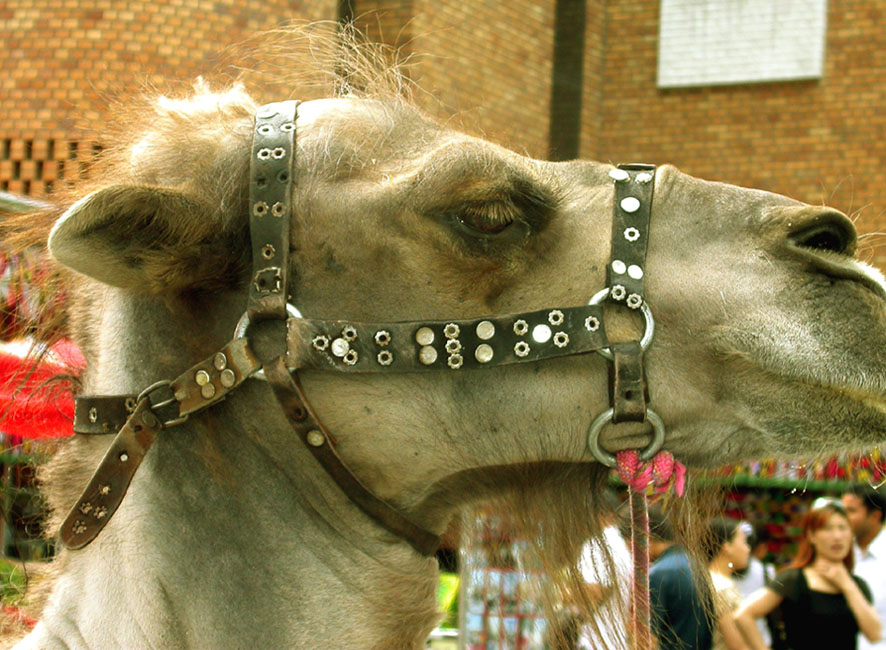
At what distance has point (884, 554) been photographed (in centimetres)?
614

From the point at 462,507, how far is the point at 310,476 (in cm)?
37

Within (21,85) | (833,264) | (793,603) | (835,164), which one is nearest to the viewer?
(833,264)

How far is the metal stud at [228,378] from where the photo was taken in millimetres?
2285

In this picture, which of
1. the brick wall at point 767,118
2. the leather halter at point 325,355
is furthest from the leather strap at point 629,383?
the brick wall at point 767,118

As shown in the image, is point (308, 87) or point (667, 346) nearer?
point (667, 346)

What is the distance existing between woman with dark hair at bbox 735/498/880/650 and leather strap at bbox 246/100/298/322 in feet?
13.5

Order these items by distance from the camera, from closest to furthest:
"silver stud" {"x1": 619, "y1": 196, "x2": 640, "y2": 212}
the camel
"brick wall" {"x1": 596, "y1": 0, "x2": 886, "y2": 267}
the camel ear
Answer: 1. the camel ear
2. the camel
3. "silver stud" {"x1": 619, "y1": 196, "x2": 640, "y2": 212}
4. "brick wall" {"x1": 596, "y1": 0, "x2": 886, "y2": 267}

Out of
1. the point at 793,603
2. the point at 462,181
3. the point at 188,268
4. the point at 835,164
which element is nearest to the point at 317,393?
the point at 188,268

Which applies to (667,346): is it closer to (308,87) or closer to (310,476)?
(310,476)

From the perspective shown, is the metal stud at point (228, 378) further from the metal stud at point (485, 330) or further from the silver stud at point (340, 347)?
the metal stud at point (485, 330)

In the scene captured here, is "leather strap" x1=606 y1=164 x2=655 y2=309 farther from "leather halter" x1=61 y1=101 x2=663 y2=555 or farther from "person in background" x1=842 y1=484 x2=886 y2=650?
"person in background" x1=842 y1=484 x2=886 y2=650

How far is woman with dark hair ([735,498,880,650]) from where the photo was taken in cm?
574

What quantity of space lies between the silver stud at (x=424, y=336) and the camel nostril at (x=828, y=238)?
76 cm

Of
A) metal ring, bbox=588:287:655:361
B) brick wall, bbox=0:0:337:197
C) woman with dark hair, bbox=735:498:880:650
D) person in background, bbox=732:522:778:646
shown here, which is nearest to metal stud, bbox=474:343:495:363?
metal ring, bbox=588:287:655:361
